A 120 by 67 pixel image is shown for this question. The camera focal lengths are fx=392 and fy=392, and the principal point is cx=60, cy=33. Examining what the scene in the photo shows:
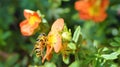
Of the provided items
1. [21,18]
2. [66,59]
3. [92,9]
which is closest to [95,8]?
[92,9]

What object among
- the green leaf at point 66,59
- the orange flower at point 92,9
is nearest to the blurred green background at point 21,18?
the orange flower at point 92,9

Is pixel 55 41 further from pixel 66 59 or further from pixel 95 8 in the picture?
pixel 95 8

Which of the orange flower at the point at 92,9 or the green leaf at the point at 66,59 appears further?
the orange flower at the point at 92,9

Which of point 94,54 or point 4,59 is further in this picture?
point 4,59

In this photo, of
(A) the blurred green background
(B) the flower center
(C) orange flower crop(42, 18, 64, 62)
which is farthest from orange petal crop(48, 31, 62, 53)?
(B) the flower center

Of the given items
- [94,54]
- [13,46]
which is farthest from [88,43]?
[13,46]

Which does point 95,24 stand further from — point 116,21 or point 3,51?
point 3,51

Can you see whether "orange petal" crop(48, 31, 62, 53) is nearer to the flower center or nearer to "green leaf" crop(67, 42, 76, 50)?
"green leaf" crop(67, 42, 76, 50)

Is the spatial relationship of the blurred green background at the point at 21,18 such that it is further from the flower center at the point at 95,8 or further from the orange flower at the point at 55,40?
the orange flower at the point at 55,40
